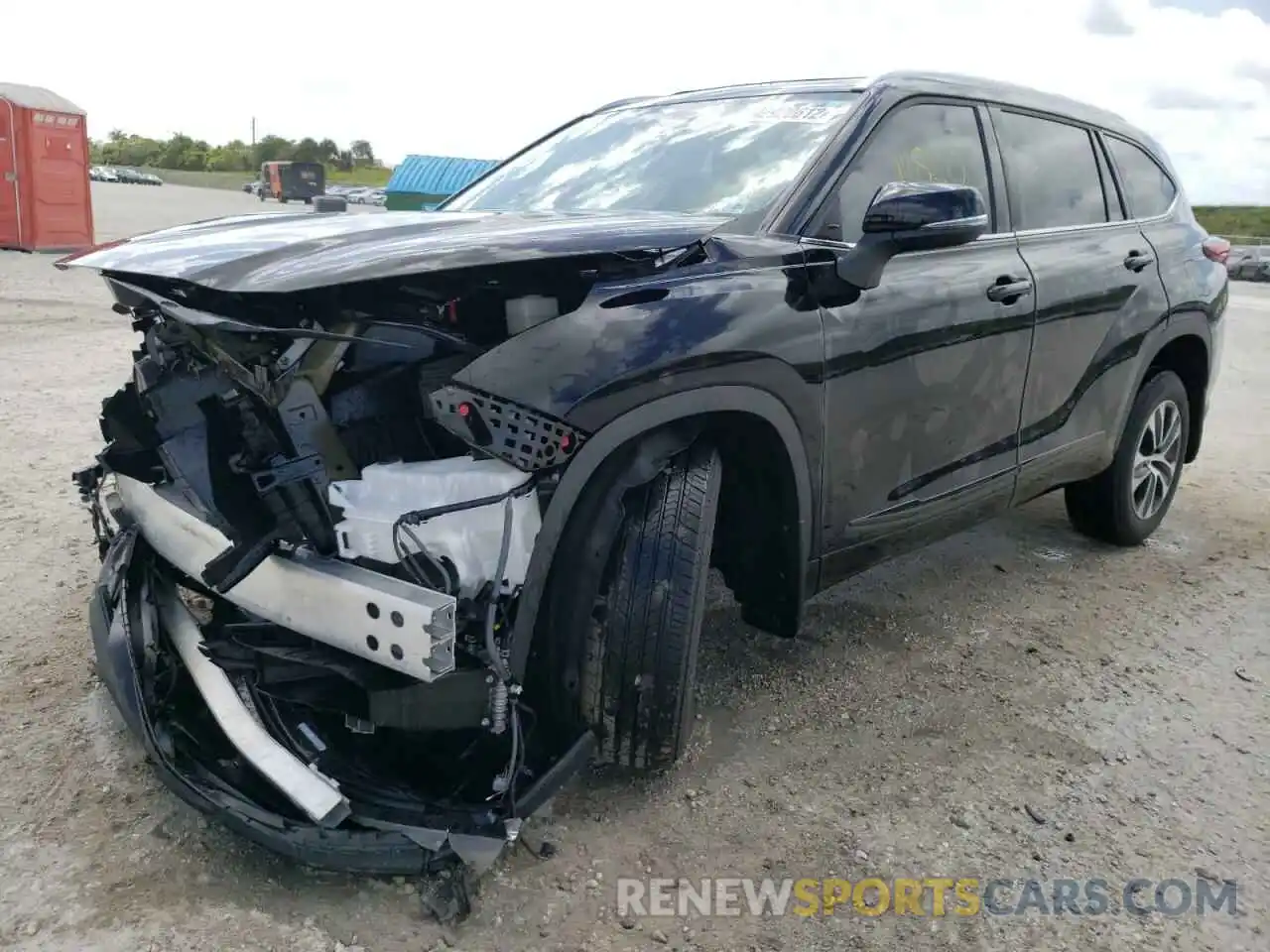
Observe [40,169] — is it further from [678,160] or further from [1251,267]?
[1251,267]

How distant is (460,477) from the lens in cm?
216

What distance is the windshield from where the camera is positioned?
10.0 feet

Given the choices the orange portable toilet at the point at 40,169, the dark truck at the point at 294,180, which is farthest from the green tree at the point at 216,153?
the orange portable toilet at the point at 40,169

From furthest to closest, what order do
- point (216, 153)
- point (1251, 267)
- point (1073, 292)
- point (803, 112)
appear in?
point (216, 153), point (1251, 267), point (1073, 292), point (803, 112)

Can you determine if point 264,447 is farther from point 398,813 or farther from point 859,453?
point 859,453

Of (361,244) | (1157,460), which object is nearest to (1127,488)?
(1157,460)

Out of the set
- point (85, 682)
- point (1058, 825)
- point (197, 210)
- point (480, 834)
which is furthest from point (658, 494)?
point (197, 210)

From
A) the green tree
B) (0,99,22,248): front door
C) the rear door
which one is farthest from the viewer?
the green tree

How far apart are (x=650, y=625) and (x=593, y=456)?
1.43 ft

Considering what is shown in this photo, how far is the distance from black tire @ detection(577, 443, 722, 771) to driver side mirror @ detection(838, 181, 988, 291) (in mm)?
745

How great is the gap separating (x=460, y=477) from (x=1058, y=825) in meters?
1.74

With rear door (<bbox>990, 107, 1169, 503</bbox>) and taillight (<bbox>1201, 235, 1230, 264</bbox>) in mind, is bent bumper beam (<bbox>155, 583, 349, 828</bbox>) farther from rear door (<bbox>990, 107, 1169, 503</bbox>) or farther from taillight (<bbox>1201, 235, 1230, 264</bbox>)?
taillight (<bbox>1201, 235, 1230, 264</bbox>)

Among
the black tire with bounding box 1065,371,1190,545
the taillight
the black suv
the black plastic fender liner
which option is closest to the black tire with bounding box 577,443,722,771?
the black suv

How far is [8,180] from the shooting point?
635 inches
